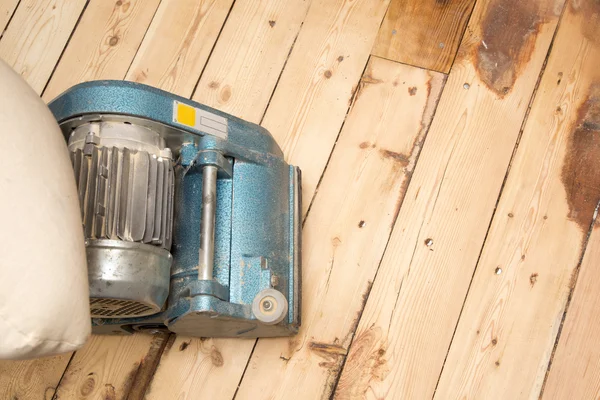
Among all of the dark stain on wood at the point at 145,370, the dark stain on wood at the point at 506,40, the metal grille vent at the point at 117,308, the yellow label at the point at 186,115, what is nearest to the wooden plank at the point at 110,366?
the dark stain on wood at the point at 145,370

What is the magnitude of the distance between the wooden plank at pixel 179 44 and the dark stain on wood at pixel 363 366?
655 mm

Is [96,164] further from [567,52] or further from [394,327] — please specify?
[567,52]

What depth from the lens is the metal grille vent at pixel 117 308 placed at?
1122 mm

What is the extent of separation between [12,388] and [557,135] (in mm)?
1257

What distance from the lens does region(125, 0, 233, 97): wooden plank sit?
160 cm

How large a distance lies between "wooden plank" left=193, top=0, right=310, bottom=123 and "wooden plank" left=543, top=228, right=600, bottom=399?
0.77 metres

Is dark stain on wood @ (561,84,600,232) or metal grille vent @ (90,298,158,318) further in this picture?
dark stain on wood @ (561,84,600,232)

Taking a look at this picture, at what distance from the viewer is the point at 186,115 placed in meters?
1.25

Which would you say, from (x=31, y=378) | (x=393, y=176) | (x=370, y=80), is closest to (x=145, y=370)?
(x=31, y=378)

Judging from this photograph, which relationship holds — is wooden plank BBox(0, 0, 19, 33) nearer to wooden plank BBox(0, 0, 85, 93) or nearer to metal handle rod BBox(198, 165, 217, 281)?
wooden plank BBox(0, 0, 85, 93)

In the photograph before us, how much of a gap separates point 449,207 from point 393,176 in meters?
0.14

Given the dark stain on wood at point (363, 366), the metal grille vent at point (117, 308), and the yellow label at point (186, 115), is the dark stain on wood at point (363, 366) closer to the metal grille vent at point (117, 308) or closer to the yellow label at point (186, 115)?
the metal grille vent at point (117, 308)

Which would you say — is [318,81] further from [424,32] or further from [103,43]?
[103,43]

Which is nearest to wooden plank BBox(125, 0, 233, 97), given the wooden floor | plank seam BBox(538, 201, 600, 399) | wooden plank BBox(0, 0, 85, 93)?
the wooden floor
